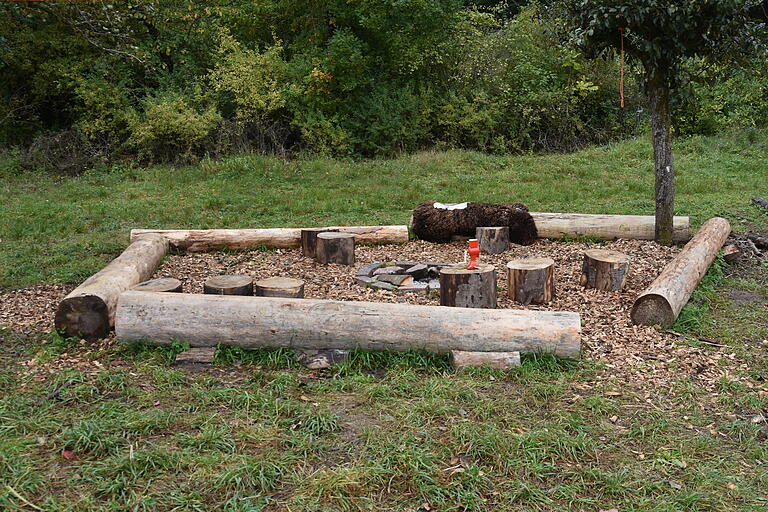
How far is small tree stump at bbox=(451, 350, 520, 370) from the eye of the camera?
4355 millimetres

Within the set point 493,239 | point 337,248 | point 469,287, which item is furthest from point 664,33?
point 337,248

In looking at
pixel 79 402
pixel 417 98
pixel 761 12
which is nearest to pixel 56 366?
pixel 79 402

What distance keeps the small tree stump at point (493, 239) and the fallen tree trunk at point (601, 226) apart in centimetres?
68

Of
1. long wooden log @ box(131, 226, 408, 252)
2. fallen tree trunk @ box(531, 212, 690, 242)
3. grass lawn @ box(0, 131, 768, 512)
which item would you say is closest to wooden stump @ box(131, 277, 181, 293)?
grass lawn @ box(0, 131, 768, 512)

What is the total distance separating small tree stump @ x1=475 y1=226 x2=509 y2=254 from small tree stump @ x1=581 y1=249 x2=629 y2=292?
151 cm

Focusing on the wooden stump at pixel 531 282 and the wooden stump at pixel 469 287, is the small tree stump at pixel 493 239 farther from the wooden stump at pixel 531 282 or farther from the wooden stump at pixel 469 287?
the wooden stump at pixel 469 287

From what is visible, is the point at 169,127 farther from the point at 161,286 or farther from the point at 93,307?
the point at 93,307

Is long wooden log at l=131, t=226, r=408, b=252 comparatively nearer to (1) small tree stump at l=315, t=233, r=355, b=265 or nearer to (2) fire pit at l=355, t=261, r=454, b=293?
(1) small tree stump at l=315, t=233, r=355, b=265

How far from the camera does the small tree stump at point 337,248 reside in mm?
7289

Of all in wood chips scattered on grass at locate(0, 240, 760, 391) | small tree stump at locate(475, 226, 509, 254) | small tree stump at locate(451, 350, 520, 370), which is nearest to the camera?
small tree stump at locate(451, 350, 520, 370)

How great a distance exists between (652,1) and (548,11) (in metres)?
1.49

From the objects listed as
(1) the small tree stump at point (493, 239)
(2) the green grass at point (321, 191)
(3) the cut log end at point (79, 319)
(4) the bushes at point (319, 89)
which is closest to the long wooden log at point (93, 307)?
(3) the cut log end at point (79, 319)

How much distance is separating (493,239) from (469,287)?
7.76 ft

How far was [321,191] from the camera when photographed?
38.1ft
